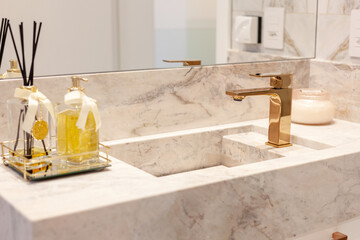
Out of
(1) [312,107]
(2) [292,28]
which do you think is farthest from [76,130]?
(2) [292,28]

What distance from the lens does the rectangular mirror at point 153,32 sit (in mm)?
A: 1295

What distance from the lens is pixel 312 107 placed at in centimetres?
160

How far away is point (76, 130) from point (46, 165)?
10 centimetres

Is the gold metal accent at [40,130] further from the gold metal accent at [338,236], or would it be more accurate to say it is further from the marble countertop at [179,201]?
the gold metal accent at [338,236]

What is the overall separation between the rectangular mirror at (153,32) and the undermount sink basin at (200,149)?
21 cm

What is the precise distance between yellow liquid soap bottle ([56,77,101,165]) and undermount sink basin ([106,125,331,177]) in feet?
0.73

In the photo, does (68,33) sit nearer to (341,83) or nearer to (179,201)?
(179,201)

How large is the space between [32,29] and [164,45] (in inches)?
14.6

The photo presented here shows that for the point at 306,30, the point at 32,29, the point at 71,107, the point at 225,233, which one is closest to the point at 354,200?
the point at 225,233

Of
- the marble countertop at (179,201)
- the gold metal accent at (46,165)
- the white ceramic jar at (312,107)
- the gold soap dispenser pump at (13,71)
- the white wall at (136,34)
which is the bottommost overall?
the marble countertop at (179,201)

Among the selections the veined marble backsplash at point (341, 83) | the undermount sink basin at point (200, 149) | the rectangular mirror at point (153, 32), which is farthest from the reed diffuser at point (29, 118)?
the veined marble backsplash at point (341, 83)

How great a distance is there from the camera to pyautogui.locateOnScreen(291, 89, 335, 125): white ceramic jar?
1607 millimetres

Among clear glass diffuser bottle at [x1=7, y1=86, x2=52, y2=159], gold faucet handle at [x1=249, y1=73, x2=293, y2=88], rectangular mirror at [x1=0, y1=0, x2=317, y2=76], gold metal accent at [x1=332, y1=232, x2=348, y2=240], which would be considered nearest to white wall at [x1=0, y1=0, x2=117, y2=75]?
rectangular mirror at [x1=0, y1=0, x2=317, y2=76]

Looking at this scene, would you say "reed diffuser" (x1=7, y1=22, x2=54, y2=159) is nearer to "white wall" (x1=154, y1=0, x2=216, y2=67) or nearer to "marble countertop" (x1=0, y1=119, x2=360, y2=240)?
"marble countertop" (x1=0, y1=119, x2=360, y2=240)
